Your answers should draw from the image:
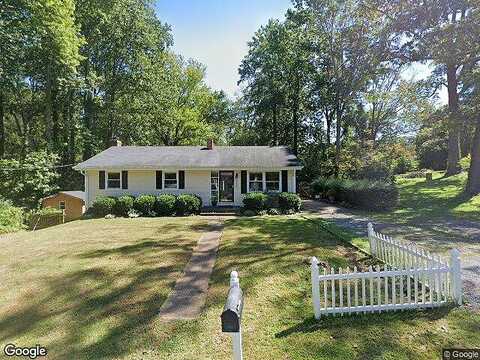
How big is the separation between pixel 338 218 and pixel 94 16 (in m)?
28.2

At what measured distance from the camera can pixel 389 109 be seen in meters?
38.7

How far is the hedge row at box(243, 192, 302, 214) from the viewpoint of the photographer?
1956 centimetres

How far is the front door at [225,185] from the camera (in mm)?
22078

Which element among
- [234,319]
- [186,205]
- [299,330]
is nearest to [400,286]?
[299,330]

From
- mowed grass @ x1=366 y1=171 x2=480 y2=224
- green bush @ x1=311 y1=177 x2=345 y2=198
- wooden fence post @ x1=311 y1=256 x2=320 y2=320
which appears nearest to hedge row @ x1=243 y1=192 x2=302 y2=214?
mowed grass @ x1=366 y1=171 x2=480 y2=224

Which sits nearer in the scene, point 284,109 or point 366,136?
point 366,136

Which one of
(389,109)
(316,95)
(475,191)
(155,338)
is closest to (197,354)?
(155,338)

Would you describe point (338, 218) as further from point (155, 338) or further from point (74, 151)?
point (74, 151)

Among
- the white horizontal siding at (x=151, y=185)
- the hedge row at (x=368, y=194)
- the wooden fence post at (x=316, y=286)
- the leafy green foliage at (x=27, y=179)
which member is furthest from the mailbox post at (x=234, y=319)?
the leafy green foliage at (x=27, y=179)

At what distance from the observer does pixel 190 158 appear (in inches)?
898

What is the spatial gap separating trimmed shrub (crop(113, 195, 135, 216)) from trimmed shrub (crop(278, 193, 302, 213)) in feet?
27.0

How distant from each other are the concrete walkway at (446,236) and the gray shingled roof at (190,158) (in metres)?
6.68

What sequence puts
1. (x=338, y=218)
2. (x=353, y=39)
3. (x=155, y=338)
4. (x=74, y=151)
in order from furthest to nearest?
(x=74, y=151) → (x=353, y=39) → (x=338, y=218) → (x=155, y=338)

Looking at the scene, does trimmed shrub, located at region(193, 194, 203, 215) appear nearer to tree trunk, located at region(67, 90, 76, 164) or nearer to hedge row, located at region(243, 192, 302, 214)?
hedge row, located at region(243, 192, 302, 214)
